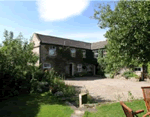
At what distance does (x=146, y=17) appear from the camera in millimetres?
6000

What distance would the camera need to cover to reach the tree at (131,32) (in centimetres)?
634

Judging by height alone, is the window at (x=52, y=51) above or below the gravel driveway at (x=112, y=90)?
above

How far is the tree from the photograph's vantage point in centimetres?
634

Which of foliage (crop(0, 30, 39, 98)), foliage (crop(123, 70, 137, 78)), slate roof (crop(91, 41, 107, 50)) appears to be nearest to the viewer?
foliage (crop(0, 30, 39, 98))

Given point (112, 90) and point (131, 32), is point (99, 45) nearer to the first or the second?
point (112, 90)

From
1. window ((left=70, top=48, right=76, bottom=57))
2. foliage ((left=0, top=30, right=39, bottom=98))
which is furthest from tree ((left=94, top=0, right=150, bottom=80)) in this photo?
window ((left=70, top=48, right=76, bottom=57))

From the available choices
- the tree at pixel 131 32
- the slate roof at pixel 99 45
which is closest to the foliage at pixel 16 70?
the tree at pixel 131 32

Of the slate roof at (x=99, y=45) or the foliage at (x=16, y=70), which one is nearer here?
the foliage at (x=16, y=70)

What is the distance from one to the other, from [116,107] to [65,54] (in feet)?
55.1

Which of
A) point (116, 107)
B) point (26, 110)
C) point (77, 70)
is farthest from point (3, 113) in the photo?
point (77, 70)

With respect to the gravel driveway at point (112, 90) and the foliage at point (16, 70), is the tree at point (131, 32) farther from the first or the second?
the foliage at point (16, 70)

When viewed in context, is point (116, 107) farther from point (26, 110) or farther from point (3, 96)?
point (3, 96)

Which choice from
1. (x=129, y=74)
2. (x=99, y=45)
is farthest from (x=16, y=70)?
(x=99, y=45)

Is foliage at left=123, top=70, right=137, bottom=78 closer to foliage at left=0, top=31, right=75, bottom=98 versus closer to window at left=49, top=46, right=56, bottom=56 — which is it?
window at left=49, top=46, right=56, bottom=56
